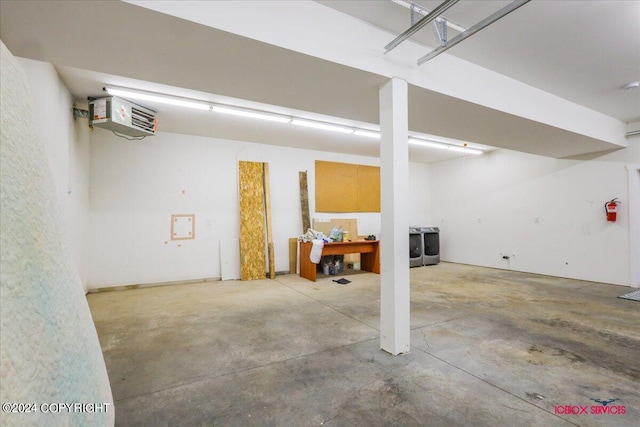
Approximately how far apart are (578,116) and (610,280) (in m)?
3.33

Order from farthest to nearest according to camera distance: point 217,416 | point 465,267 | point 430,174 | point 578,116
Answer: point 430,174 < point 465,267 < point 578,116 < point 217,416

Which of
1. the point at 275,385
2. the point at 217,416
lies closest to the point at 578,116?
the point at 275,385

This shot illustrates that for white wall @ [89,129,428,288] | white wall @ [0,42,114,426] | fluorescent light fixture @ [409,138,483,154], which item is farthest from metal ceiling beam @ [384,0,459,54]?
white wall @ [89,129,428,288]

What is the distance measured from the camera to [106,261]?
5.08m

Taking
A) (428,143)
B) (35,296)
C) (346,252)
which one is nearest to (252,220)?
(346,252)

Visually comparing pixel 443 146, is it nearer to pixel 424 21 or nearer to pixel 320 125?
pixel 320 125

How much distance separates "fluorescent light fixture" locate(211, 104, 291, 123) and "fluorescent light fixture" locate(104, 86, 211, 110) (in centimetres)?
17

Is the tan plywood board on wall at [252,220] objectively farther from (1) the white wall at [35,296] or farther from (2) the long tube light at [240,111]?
(1) the white wall at [35,296]

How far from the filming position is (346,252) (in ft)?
20.4

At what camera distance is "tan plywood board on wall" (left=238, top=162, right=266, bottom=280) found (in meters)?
6.07

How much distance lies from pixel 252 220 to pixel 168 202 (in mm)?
1634

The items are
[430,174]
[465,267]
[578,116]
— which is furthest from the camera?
[430,174]

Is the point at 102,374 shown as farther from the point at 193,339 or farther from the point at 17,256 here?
the point at 193,339

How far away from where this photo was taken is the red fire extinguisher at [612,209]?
17.8 feet
